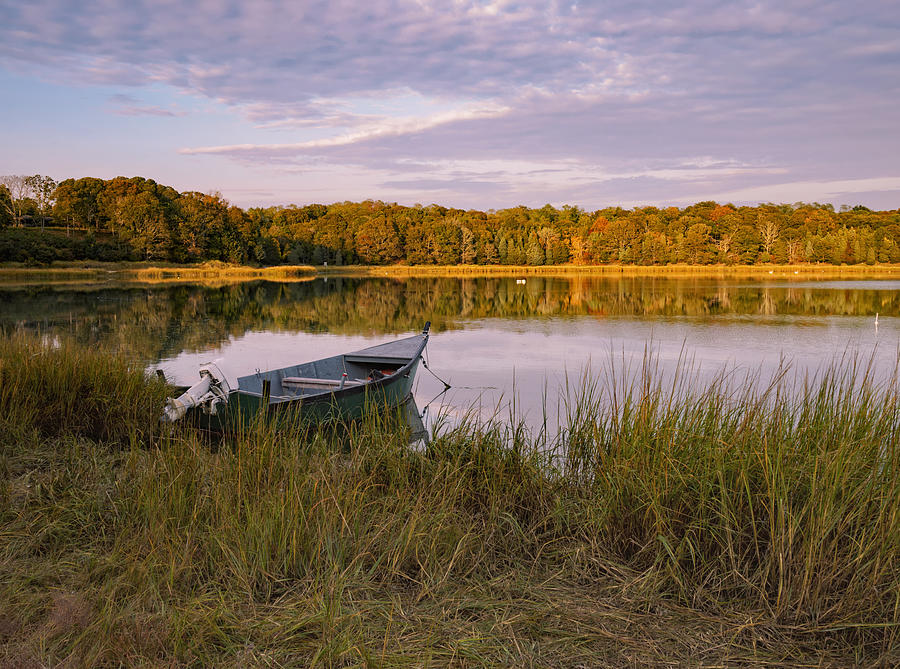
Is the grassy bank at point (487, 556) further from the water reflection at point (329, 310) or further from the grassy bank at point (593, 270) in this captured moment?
the grassy bank at point (593, 270)

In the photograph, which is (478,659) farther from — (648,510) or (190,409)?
(190,409)

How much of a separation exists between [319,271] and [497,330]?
60734 mm

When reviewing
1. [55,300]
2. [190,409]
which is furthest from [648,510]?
[55,300]

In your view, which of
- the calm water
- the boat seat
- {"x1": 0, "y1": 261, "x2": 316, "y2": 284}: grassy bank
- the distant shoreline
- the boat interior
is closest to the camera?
the boat interior

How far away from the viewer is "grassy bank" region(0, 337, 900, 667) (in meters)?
2.60

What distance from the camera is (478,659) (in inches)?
99.4

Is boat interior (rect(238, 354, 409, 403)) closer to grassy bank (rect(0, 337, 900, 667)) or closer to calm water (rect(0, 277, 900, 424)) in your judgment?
calm water (rect(0, 277, 900, 424))

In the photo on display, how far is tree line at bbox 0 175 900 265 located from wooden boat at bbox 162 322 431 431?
155 feet

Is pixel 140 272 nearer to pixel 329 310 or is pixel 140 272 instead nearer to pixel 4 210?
pixel 4 210

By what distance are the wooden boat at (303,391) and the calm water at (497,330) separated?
35.2 inches

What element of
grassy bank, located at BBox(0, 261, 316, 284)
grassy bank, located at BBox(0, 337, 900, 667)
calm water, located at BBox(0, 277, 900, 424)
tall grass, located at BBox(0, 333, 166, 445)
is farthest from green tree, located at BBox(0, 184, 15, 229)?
grassy bank, located at BBox(0, 337, 900, 667)

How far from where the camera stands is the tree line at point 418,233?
6156cm

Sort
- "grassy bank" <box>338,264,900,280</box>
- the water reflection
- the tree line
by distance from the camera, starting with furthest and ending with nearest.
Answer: "grassy bank" <box>338,264,900,280</box>, the tree line, the water reflection

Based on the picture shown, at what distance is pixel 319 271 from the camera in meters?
77.1
